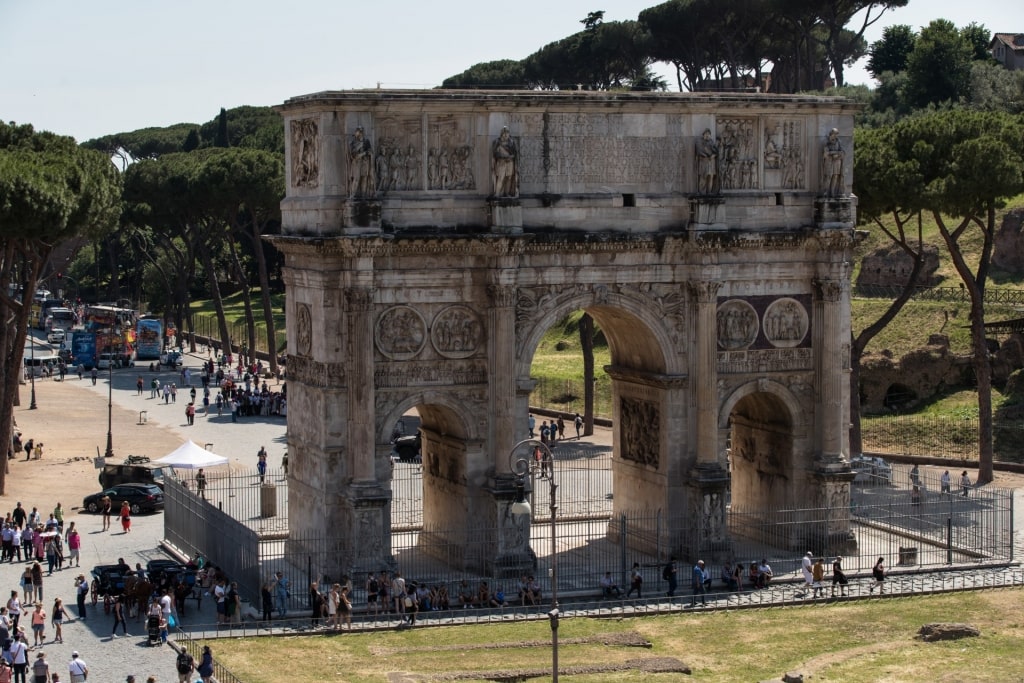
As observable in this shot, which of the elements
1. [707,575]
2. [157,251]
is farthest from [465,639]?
[157,251]

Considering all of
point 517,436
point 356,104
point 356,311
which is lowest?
point 517,436

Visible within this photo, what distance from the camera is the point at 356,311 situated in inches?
1639

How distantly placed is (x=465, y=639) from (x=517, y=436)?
6.48 meters

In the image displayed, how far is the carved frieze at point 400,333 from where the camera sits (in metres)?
42.3

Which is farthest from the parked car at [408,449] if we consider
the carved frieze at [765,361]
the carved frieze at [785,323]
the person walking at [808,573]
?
the person walking at [808,573]

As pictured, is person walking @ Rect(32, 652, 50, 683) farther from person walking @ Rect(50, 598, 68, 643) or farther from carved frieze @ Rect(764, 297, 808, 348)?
carved frieze @ Rect(764, 297, 808, 348)

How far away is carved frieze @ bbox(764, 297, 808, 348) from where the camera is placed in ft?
149

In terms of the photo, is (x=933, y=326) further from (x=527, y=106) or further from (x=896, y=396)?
(x=527, y=106)

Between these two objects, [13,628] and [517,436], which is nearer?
[13,628]

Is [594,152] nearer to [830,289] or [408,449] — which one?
[830,289]

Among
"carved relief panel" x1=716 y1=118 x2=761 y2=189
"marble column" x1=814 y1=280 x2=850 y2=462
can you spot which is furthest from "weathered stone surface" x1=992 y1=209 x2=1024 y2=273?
"carved relief panel" x1=716 y1=118 x2=761 y2=189

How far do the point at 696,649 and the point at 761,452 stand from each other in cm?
1121

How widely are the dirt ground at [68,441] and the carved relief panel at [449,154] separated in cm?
1896

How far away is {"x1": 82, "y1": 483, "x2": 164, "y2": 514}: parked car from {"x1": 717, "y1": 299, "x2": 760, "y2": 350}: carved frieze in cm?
1915
